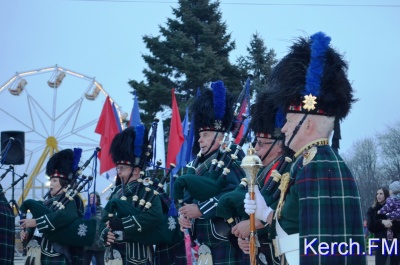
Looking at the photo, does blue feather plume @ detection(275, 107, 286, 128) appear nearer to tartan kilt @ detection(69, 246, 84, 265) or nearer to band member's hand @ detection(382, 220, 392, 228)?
tartan kilt @ detection(69, 246, 84, 265)

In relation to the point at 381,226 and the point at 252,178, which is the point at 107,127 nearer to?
the point at 381,226

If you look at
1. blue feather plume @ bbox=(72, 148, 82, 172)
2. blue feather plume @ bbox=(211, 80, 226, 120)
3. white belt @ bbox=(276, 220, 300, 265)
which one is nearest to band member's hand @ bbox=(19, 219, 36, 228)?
blue feather plume @ bbox=(72, 148, 82, 172)

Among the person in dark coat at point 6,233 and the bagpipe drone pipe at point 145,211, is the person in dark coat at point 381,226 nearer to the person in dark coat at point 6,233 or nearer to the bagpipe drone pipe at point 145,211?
the bagpipe drone pipe at point 145,211

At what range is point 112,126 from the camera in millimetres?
14055

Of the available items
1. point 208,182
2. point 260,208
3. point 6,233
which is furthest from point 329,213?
point 6,233

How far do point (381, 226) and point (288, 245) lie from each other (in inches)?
235

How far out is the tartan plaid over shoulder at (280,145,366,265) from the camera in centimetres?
428

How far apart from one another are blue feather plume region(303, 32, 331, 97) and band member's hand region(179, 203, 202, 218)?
2.48m

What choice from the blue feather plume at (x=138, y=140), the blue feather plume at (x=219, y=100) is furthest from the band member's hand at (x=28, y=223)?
the blue feather plume at (x=219, y=100)

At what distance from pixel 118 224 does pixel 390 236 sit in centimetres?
416

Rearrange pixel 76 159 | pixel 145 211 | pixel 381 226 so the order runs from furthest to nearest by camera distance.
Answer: pixel 381 226 → pixel 76 159 → pixel 145 211

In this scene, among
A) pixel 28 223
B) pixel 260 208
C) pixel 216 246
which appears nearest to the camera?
pixel 260 208

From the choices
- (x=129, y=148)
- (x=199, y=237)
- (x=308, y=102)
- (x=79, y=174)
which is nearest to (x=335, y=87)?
(x=308, y=102)

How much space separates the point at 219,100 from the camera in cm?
789
